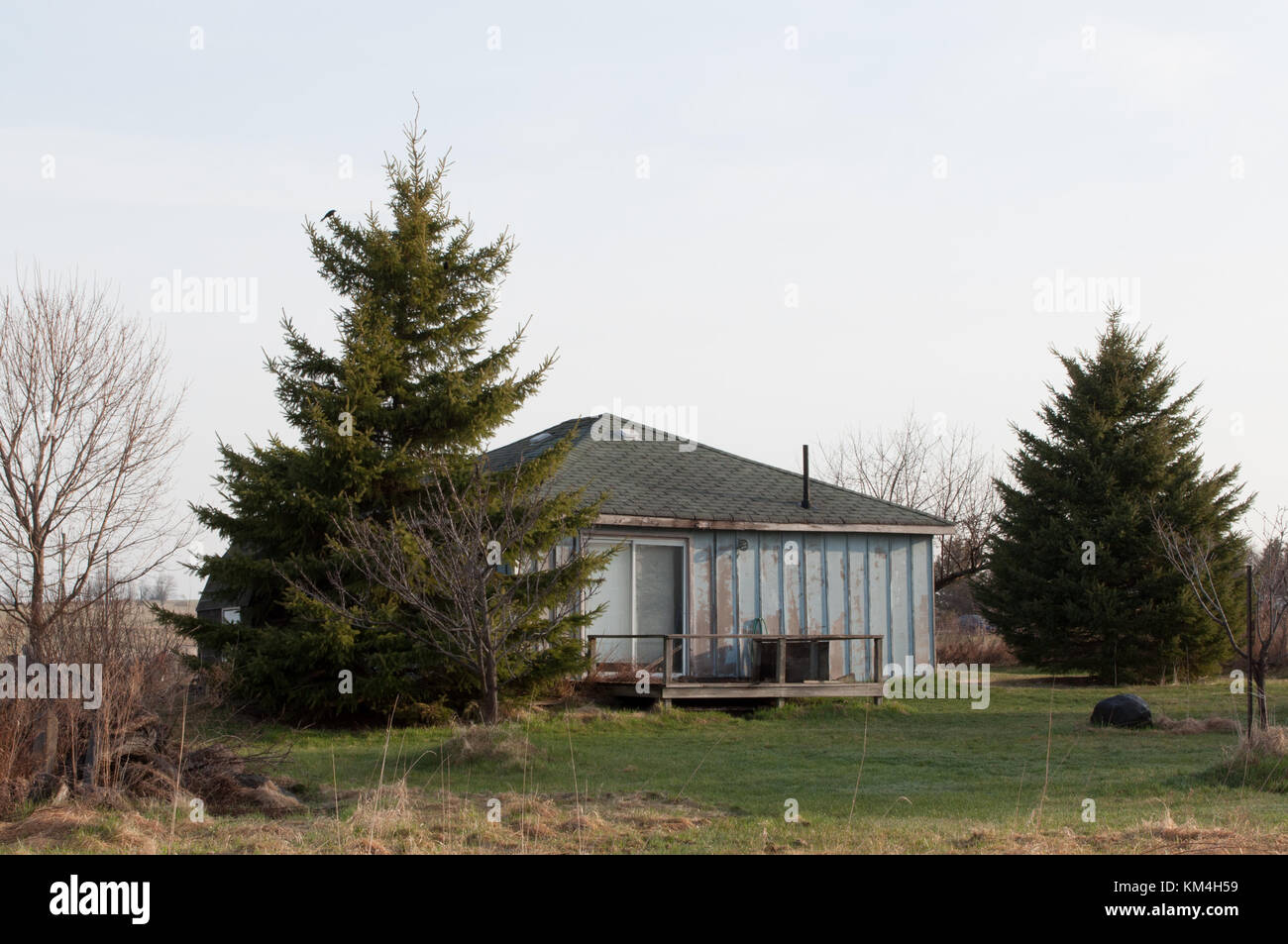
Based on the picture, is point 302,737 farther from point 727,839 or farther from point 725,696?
point 727,839

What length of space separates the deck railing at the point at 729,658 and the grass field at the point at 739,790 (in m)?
1.37

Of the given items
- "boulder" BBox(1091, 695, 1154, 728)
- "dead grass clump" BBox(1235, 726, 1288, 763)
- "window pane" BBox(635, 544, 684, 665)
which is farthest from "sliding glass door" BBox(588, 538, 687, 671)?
"dead grass clump" BBox(1235, 726, 1288, 763)

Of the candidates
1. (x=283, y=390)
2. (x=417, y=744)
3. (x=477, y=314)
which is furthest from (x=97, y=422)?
(x=417, y=744)

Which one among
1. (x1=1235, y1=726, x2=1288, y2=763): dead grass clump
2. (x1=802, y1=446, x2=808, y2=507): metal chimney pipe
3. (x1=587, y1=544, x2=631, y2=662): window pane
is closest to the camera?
(x1=1235, y1=726, x2=1288, y2=763): dead grass clump

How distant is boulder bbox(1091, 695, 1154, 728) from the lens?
15.7m

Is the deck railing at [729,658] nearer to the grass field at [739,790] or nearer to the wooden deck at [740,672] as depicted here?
the wooden deck at [740,672]

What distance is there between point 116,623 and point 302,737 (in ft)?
17.8

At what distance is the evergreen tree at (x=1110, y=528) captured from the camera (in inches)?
979

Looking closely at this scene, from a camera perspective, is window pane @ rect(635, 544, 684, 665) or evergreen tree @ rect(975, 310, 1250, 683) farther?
evergreen tree @ rect(975, 310, 1250, 683)

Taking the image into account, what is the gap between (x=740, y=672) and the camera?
65.6 ft

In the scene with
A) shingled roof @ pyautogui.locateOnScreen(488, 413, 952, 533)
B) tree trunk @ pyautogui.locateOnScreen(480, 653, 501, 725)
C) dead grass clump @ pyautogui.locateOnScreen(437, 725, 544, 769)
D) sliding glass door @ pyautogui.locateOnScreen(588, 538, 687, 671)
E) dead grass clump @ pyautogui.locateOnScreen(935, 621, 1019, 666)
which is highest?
shingled roof @ pyautogui.locateOnScreen(488, 413, 952, 533)

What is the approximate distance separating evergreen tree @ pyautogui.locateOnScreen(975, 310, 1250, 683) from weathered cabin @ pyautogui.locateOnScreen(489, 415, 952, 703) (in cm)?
502

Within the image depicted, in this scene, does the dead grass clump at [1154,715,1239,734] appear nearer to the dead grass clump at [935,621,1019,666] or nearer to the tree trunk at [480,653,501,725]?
the tree trunk at [480,653,501,725]

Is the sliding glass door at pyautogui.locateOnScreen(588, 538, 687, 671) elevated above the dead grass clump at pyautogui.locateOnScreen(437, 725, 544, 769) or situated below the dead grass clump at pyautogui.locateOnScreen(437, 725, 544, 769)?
above
